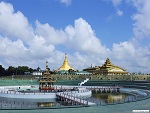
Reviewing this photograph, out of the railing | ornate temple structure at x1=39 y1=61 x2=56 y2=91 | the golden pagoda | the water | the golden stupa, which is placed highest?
the golden stupa

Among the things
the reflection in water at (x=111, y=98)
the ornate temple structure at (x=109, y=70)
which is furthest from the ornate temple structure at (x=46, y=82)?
the ornate temple structure at (x=109, y=70)

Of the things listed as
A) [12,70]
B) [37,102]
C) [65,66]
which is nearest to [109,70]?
[65,66]

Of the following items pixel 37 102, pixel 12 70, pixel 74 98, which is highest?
pixel 12 70

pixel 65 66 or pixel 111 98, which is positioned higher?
pixel 65 66

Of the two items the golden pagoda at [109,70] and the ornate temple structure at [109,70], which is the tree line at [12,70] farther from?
the golden pagoda at [109,70]

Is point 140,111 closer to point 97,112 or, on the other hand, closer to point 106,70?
point 97,112

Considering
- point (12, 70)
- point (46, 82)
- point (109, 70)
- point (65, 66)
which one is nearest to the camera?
point (46, 82)

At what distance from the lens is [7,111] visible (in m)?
26.2

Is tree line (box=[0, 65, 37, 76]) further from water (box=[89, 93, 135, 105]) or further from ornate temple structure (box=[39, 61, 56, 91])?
water (box=[89, 93, 135, 105])

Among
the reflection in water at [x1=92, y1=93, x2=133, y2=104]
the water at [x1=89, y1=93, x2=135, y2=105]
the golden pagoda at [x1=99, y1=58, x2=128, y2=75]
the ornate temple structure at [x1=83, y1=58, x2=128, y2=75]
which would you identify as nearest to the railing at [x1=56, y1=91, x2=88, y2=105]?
the water at [x1=89, y1=93, x2=135, y2=105]

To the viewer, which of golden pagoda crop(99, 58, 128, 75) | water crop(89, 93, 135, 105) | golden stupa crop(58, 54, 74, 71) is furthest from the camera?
golden stupa crop(58, 54, 74, 71)

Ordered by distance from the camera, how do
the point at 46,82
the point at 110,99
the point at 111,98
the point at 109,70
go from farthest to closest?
the point at 109,70
the point at 46,82
the point at 111,98
the point at 110,99

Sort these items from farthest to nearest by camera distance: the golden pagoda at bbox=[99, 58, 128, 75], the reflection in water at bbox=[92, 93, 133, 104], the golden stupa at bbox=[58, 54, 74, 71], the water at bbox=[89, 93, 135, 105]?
1. the golden stupa at bbox=[58, 54, 74, 71]
2. the golden pagoda at bbox=[99, 58, 128, 75]
3. the reflection in water at bbox=[92, 93, 133, 104]
4. the water at bbox=[89, 93, 135, 105]

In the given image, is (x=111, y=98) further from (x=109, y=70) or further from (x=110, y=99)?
(x=109, y=70)
